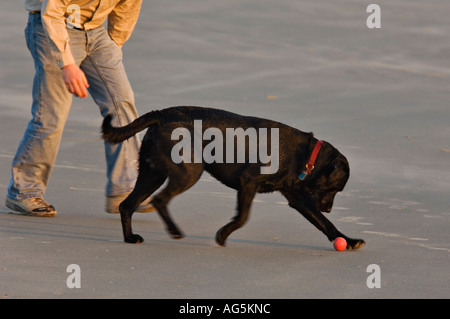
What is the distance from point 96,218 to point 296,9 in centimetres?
1029

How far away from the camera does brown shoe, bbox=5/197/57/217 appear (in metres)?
6.45

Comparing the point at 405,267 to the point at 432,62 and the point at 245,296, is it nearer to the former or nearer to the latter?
the point at 245,296

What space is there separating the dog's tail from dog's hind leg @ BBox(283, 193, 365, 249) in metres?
0.97

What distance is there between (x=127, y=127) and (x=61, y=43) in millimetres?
696

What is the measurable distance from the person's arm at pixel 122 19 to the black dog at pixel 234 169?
42.8 inches

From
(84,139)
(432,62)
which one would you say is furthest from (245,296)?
(432,62)

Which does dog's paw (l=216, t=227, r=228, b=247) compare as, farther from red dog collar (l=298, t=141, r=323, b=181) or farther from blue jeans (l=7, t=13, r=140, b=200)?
blue jeans (l=7, t=13, r=140, b=200)

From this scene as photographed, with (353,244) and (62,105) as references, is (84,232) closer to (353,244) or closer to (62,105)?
(62,105)

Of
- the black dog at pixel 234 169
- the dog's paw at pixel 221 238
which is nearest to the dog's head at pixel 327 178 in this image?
the black dog at pixel 234 169

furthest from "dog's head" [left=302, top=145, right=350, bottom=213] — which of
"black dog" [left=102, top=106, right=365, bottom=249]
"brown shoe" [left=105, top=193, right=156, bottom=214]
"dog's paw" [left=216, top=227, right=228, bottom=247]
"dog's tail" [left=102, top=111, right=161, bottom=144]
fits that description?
"brown shoe" [left=105, top=193, right=156, bottom=214]

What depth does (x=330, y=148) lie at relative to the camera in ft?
19.6

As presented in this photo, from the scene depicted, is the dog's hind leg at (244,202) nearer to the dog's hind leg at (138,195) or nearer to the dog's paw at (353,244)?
the dog's hind leg at (138,195)

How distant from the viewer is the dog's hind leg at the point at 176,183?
5.78 m

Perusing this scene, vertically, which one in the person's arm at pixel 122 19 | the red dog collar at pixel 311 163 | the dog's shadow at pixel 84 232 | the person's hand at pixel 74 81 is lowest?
the dog's shadow at pixel 84 232
